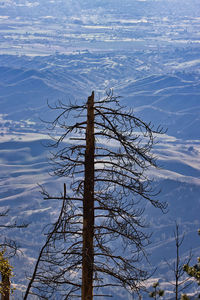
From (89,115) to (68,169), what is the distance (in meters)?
1.32

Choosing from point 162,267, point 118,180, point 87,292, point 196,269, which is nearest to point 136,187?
point 118,180

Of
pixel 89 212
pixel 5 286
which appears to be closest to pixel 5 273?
pixel 5 286

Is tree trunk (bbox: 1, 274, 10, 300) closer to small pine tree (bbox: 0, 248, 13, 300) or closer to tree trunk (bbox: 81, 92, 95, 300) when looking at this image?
small pine tree (bbox: 0, 248, 13, 300)

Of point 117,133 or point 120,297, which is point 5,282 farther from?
point 120,297

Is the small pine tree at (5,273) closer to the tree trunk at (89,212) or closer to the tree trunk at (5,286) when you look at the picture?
the tree trunk at (5,286)

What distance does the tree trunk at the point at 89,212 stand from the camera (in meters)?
11.5

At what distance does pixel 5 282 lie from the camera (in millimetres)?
12320

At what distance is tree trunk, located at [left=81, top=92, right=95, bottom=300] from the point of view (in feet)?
37.7

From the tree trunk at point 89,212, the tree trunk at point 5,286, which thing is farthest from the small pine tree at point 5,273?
the tree trunk at point 89,212

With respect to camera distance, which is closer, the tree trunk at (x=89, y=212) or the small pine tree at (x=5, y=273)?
the tree trunk at (x=89, y=212)

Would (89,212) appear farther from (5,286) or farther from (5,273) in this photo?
(5,286)

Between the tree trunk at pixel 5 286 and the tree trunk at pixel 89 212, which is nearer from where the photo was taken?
the tree trunk at pixel 89 212

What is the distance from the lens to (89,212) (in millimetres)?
11469

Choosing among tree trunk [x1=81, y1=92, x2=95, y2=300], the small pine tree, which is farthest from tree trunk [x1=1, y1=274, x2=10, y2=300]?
tree trunk [x1=81, y1=92, x2=95, y2=300]
